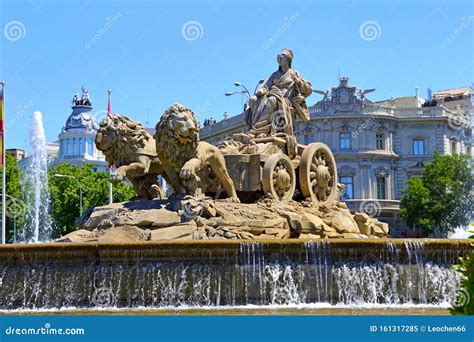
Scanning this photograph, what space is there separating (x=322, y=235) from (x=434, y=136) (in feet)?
208

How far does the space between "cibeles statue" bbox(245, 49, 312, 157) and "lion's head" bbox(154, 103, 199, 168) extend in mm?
3635

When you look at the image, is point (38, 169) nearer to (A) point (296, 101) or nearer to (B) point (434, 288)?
(A) point (296, 101)

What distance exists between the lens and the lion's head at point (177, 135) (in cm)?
1719

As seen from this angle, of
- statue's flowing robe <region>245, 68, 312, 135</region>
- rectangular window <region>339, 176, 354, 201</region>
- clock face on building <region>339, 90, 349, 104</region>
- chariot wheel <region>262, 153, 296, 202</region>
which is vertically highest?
clock face on building <region>339, 90, 349, 104</region>

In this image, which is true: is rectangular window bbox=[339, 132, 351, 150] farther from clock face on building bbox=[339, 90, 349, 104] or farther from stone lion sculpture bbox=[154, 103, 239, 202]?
stone lion sculpture bbox=[154, 103, 239, 202]

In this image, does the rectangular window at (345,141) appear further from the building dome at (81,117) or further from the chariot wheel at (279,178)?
the chariot wheel at (279,178)

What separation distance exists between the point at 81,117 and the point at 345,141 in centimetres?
5559

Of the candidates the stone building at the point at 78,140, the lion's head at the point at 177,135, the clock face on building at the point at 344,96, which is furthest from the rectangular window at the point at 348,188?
the lion's head at the point at 177,135

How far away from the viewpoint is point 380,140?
7950 cm

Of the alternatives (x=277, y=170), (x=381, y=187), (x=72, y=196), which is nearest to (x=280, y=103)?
(x=277, y=170)

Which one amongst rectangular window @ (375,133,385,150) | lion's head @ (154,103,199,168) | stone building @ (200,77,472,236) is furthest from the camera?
rectangular window @ (375,133,385,150)

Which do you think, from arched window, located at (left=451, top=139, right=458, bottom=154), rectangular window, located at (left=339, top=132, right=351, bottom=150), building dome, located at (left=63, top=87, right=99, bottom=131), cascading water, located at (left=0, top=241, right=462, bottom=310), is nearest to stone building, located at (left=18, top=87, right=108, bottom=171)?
building dome, located at (left=63, top=87, right=99, bottom=131)

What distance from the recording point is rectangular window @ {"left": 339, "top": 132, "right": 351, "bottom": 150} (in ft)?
257

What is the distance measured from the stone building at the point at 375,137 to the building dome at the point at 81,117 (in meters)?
44.9
